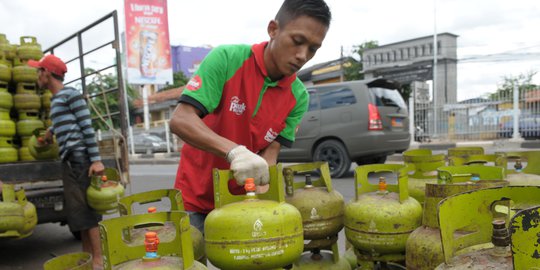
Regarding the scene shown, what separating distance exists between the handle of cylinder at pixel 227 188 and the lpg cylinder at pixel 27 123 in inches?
148

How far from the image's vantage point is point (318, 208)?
6.52 feet

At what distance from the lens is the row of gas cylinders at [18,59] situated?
4301 mm

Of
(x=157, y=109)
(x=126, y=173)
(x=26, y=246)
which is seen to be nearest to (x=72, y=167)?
(x=126, y=173)

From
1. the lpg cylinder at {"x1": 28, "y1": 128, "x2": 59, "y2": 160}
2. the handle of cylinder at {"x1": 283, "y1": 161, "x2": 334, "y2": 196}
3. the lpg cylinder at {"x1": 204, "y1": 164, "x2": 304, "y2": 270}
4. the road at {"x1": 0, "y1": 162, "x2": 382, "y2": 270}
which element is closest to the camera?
the lpg cylinder at {"x1": 204, "y1": 164, "x2": 304, "y2": 270}

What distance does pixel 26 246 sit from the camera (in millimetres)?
4527

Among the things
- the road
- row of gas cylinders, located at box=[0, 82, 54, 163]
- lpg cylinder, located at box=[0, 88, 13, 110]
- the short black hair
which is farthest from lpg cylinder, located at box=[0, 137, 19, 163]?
the short black hair

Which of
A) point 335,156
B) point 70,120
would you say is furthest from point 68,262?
point 335,156

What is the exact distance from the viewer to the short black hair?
1.69 meters

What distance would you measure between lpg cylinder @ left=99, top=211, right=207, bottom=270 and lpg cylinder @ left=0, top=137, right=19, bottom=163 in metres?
3.64

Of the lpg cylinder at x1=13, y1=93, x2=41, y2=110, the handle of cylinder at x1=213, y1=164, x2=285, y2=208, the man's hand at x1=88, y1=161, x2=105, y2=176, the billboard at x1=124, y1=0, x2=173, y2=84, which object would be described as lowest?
the man's hand at x1=88, y1=161, x2=105, y2=176

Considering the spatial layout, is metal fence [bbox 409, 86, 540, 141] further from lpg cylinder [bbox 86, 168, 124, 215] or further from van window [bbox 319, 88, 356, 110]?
lpg cylinder [bbox 86, 168, 124, 215]

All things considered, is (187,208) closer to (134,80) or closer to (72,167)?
(72,167)

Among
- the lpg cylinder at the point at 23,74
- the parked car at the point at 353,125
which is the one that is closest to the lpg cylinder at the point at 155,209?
the lpg cylinder at the point at 23,74

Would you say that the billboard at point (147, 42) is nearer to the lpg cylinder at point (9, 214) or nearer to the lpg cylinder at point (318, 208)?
the lpg cylinder at point (9, 214)
